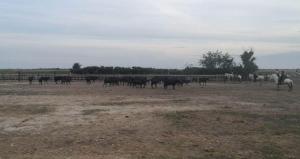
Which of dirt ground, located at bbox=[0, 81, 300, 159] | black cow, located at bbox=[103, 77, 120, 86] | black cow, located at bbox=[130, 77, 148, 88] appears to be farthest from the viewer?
black cow, located at bbox=[103, 77, 120, 86]

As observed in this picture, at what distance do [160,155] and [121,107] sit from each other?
39.8 feet

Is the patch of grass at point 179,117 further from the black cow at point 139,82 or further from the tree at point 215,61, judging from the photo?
the tree at point 215,61

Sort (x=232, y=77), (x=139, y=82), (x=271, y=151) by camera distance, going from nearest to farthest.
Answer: (x=271, y=151) < (x=139, y=82) < (x=232, y=77)

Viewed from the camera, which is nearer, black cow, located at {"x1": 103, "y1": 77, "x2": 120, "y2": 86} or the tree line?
black cow, located at {"x1": 103, "y1": 77, "x2": 120, "y2": 86}

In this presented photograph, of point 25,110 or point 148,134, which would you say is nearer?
point 148,134

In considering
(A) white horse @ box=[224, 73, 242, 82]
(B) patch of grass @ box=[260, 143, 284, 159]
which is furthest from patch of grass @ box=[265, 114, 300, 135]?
(A) white horse @ box=[224, 73, 242, 82]

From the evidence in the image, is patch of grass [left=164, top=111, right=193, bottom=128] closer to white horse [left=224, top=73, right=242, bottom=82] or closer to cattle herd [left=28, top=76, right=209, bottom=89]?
cattle herd [left=28, top=76, right=209, bottom=89]

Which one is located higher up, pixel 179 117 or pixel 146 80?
pixel 146 80

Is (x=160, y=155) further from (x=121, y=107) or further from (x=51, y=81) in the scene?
(x=51, y=81)

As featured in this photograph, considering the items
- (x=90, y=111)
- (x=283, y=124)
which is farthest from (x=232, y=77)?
(x=283, y=124)

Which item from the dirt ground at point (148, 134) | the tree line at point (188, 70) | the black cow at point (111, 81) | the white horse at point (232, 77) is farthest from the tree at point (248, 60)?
the dirt ground at point (148, 134)

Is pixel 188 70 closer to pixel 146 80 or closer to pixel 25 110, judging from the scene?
pixel 146 80

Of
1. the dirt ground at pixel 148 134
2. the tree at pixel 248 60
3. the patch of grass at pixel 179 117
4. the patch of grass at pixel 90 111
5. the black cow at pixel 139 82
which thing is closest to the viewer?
the dirt ground at pixel 148 134

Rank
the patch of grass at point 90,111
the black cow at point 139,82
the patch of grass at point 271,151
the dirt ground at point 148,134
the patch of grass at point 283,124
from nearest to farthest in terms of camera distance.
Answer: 1. the patch of grass at point 271,151
2. the dirt ground at point 148,134
3. the patch of grass at point 283,124
4. the patch of grass at point 90,111
5. the black cow at point 139,82
